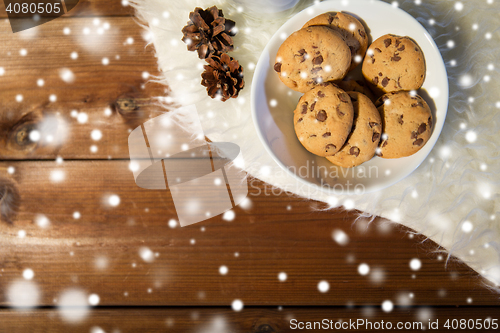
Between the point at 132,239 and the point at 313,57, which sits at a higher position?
the point at 313,57

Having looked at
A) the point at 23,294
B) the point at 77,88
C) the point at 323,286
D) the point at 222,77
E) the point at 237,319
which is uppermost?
the point at 222,77

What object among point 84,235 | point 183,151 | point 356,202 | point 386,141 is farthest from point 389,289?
point 84,235

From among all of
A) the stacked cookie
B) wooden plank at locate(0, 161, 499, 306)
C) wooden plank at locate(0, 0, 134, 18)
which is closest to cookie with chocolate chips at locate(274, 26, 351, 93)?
the stacked cookie

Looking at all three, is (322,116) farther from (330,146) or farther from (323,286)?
(323,286)

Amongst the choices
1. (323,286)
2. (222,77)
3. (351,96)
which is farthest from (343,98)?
(323,286)

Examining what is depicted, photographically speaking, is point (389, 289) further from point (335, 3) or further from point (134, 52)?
point (134, 52)

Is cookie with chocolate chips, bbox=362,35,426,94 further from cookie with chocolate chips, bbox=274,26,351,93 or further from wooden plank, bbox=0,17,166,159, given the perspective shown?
wooden plank, bbox=0,17,166,159
